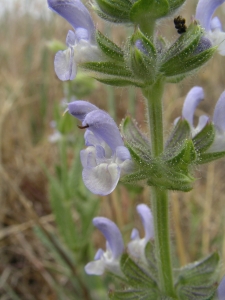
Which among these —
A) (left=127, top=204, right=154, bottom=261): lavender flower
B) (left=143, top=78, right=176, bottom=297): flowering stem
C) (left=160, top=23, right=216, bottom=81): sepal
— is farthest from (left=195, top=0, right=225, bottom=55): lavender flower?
(left=127, top=204, right=154, bottom=261): lavender flower

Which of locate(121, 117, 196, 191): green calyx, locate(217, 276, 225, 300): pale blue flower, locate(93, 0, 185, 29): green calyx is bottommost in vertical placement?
locate(217, 276, 225, 300): pale blue flower

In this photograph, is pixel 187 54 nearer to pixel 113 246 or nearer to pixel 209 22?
pixel 209 22

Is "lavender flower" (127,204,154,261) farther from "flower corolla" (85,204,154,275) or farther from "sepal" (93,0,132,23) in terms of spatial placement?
"sepal" (93,0,132,23)

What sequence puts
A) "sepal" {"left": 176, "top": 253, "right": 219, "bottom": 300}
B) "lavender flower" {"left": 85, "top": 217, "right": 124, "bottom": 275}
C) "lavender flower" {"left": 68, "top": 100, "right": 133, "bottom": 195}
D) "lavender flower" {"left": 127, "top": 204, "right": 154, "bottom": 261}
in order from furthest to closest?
1. "lavender flower" {"left": 127, "top": 204, "right": 154, "bottom": 261}
2. "lavender flower" {"left": 85, "top": 217, "right": 124, "bottom": 275}
3. "sepal" {"left": 176, "top": 253, "right": 219, "bottom": 300}
4. "lavender flower" {"left": 68, "top": 100, "right": 133, "bottom": 195}

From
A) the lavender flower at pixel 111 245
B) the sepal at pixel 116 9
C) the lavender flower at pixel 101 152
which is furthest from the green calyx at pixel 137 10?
the lavender flower at pixel 111 245

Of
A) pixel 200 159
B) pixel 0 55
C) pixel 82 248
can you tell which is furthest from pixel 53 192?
pixel 0 55
